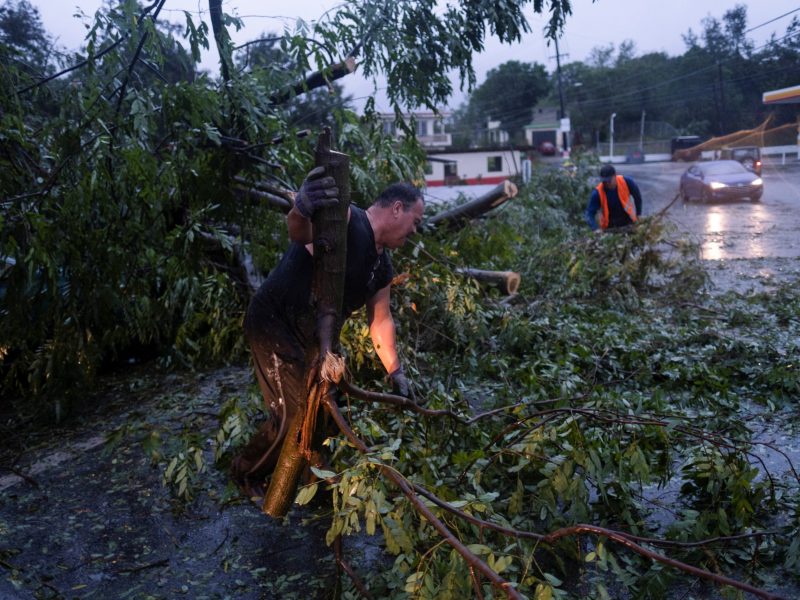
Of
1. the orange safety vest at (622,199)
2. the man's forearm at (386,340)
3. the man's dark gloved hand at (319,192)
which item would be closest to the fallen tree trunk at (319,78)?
the man's forearm at (386,340)

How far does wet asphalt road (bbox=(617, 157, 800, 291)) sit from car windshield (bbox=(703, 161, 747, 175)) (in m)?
0.72

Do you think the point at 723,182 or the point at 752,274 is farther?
the point at 723,182

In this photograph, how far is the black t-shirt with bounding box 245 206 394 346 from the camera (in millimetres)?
3297

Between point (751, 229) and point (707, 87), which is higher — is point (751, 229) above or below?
below

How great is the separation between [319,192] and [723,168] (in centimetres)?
1598

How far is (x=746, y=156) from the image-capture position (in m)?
16.0

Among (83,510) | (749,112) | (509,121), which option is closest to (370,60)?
(83,510)

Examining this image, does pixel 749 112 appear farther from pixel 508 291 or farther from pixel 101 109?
pixel 101 109

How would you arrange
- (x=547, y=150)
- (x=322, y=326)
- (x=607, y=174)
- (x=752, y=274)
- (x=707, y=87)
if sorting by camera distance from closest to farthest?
(x=322, y=326), (x=607, y=174), (x=752, y=274), (x=707, y=87), (x=547, y=150)

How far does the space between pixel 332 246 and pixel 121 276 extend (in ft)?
9.96

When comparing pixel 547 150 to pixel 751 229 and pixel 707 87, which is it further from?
pixel 751 229

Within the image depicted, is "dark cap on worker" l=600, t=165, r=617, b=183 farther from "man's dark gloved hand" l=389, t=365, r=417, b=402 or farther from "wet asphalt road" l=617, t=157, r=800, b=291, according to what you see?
"man's dark gloved hand" l=389, t=365, r=417, b=402

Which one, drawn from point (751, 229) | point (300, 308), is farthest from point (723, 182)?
point (300, 308)

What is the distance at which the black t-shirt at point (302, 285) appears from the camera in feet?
10.8
